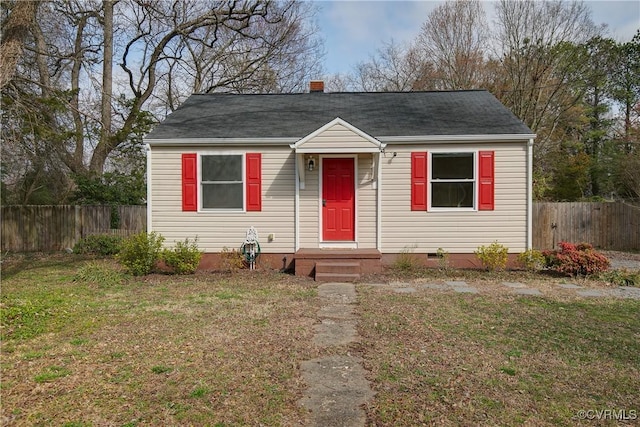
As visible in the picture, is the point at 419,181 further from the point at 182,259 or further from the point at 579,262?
the point at 182,259

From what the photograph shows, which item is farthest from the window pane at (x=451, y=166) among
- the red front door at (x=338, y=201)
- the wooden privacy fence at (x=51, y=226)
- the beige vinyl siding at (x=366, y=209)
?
the wooden privacy fence at (x=51, y=226)

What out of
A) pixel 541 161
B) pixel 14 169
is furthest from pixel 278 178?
pixel 541 161

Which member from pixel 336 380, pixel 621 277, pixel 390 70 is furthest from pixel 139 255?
pixel 390 70

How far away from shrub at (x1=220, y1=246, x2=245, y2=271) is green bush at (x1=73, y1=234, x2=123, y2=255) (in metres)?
5.12

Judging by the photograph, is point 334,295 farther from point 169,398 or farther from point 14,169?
point 14,169

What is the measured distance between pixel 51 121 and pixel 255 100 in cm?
488

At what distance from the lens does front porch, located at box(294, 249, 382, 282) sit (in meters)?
8.26

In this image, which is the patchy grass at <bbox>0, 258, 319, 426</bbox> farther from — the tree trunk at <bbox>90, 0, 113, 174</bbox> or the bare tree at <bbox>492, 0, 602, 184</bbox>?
the bare tree at <bbox>492, 0, 602, 184</bbox>

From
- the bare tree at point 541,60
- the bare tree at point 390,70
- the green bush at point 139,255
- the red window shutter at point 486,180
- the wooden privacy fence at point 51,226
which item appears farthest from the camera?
the bare tree at point 390,70

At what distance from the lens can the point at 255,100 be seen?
11531 mm

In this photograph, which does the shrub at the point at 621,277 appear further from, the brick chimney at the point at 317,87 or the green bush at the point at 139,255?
the green bush at the point at 139,255

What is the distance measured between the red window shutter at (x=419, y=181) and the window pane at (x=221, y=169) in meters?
3.81

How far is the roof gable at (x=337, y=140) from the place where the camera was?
334 inches

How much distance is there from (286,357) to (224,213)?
5.70m
